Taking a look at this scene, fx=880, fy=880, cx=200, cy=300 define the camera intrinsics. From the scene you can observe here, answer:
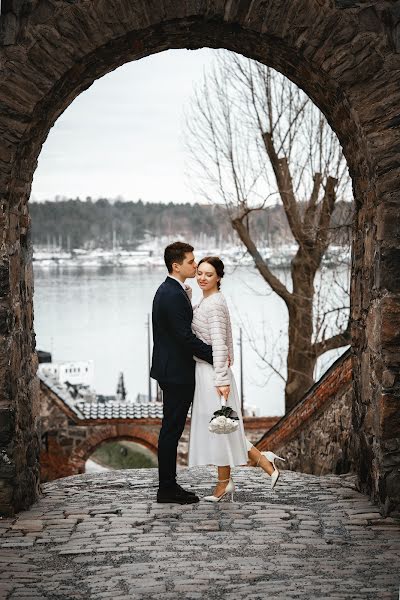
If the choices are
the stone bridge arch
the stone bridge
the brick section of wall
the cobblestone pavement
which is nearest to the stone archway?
the cobblestone pavement

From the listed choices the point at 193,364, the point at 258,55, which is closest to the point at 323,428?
the point at 193,364

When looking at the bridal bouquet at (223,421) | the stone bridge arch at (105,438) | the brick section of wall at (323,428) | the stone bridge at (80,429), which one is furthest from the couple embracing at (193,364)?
the stone bridge arch at (105,438)

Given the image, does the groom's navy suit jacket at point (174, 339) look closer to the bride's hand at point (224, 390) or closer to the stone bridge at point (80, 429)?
the bride's hand at point (224, 390)

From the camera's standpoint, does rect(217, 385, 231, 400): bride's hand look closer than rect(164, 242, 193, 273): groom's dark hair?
Yes

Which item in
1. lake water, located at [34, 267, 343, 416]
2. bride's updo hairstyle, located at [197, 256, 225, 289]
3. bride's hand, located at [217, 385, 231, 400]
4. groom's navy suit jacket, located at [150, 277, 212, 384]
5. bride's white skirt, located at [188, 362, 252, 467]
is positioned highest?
bride's updo hairstyle, located at [197, 256, 225, 289]

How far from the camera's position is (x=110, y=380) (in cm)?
4941

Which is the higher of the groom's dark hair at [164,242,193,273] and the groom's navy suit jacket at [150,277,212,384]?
the groom's dark hair at [164,242,193,273]

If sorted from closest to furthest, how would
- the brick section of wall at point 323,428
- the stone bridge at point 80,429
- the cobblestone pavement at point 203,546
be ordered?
the cobblestone pavement at point 203,546 → the brick section of wall at point 323,428 → the stone bridge at point 80,429

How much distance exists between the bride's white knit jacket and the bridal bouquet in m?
0.19

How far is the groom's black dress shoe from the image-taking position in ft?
19.7

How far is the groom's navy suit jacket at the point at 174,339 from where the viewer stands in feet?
18.9

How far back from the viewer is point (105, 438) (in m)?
19.9

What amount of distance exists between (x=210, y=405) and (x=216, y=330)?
20.7 inches

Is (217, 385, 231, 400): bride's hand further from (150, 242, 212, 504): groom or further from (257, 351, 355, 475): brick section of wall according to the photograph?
(257, 351, 355, 475): brick section of wall
